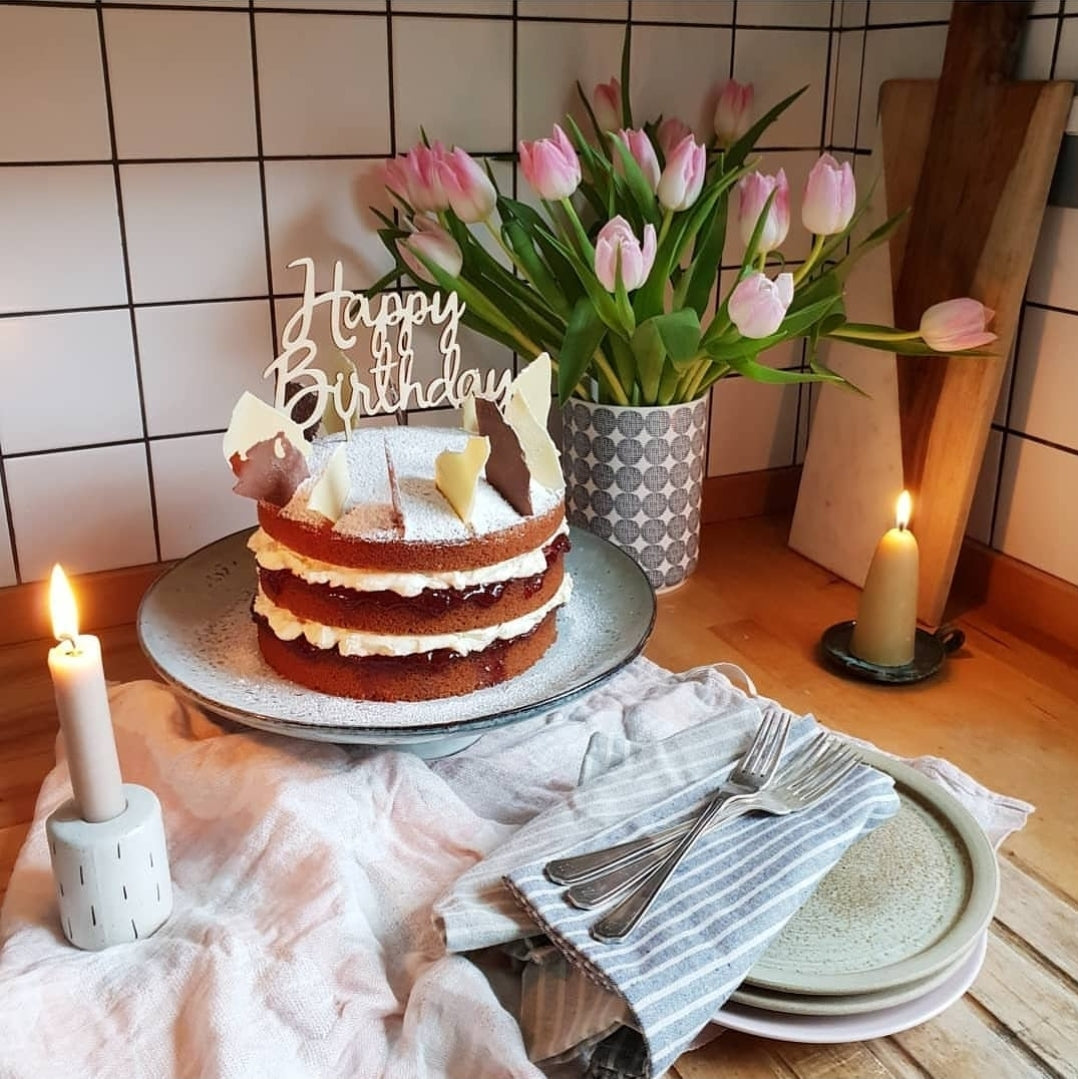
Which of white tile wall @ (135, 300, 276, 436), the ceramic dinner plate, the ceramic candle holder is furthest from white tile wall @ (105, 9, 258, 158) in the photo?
the ceramic dinner plate

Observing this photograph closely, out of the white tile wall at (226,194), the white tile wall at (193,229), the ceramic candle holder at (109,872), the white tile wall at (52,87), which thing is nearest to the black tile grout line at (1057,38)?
the white tile wall at (226,194)

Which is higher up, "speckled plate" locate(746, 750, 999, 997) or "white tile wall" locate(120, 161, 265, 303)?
"white tile wall" locate(120, 161, 265, 303)

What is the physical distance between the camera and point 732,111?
1146mm

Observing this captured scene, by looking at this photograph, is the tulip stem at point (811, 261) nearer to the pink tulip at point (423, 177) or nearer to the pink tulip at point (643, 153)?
the pink tulip at point (643, 153)

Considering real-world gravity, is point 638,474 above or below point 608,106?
below

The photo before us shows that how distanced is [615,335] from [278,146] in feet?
1.14

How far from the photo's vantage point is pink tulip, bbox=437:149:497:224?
0.96m

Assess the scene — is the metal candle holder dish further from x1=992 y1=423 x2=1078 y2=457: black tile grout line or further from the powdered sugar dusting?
the powdered sugar dusting

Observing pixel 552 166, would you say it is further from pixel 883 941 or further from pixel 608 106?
pixel 883 941

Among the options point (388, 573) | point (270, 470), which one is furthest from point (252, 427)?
point (388, 573)

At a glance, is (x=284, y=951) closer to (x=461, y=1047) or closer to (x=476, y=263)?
(x=461, y=1047)

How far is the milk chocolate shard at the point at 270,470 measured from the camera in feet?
2.47

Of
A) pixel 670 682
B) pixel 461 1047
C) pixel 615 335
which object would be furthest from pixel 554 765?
pixel 615 335

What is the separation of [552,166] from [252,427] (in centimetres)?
34
